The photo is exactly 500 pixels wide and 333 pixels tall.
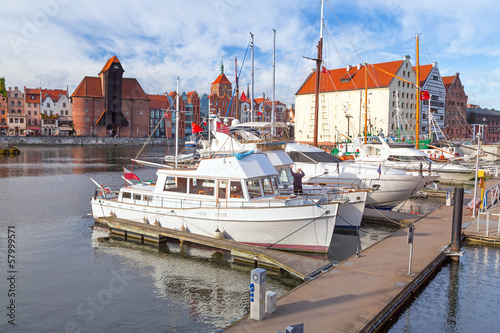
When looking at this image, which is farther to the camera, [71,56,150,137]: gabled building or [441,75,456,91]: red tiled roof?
[71,56,150,137]: gabled building

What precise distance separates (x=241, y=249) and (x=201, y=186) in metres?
4.19

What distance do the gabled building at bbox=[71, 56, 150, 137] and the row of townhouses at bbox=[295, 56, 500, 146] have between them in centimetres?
5749

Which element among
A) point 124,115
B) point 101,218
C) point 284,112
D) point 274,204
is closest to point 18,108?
point 124,115

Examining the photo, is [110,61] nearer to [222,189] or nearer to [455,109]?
[455,109]

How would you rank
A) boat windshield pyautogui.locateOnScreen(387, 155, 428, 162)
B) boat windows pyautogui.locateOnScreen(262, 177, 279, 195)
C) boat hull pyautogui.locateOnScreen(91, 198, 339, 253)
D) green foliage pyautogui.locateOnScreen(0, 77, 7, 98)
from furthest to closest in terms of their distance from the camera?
green foliage pyautogui.locateOnScreen(0, 77, 7, 98)
boat windshield pyautogui.locateOnScreen(387, 155, 428, 162)
boat windows pyautogui.locateOnScreen(262, 177, 279, 195)
boat hull pyautogui.locateOnScreen(91, 198, 339, 253)


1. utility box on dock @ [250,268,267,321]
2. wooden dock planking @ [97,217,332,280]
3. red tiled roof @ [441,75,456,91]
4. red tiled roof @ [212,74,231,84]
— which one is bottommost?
wooden dock planking @ [97,217,332,280]

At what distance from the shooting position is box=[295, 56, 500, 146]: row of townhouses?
251 feet

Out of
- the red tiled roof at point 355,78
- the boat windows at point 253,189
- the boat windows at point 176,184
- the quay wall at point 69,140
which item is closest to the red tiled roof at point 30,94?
the quay wall at point 69,140

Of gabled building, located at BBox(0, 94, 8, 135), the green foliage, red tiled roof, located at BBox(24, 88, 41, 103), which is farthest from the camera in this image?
red tiled roof, located at BBox(24, 88, 41, 103)

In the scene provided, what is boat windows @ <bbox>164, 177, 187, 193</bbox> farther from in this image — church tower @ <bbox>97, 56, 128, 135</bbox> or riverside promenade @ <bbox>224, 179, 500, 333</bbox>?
church tower @ <bbox>97, 56, 128, 135</bbox>

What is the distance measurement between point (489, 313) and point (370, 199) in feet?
47.0

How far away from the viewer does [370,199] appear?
25531 mm

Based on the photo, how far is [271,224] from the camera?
16.3m

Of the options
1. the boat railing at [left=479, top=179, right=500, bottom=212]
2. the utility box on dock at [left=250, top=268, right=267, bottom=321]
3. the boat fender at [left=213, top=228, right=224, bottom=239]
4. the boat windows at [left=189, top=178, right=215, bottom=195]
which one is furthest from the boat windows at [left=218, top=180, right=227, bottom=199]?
the boat railing at [left=479, top=179, right=500, bottom=212]
